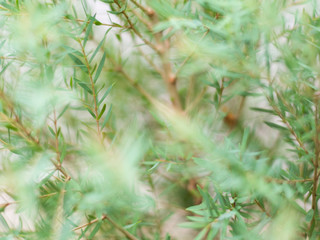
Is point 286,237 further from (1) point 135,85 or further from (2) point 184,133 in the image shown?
(1) point 135,85

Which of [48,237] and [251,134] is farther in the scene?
[251,134]

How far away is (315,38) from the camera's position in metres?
0.27

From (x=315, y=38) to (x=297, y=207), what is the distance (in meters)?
0.13

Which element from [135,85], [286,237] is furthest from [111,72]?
[286,237]

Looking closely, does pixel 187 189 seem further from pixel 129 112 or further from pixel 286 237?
pixel 286 237

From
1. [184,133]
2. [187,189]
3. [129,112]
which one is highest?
[184,133]

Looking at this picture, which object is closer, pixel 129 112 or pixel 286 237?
pixel 286 237

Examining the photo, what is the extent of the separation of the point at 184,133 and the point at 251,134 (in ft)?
0.85

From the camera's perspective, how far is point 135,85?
0.44 m

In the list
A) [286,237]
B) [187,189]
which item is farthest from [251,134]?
[286,237]

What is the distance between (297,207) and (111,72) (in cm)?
27

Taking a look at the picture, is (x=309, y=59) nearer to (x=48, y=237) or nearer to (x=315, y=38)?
(x=315, y=38)

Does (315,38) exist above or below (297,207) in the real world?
above

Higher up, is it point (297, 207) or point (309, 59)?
point (309, 59)
